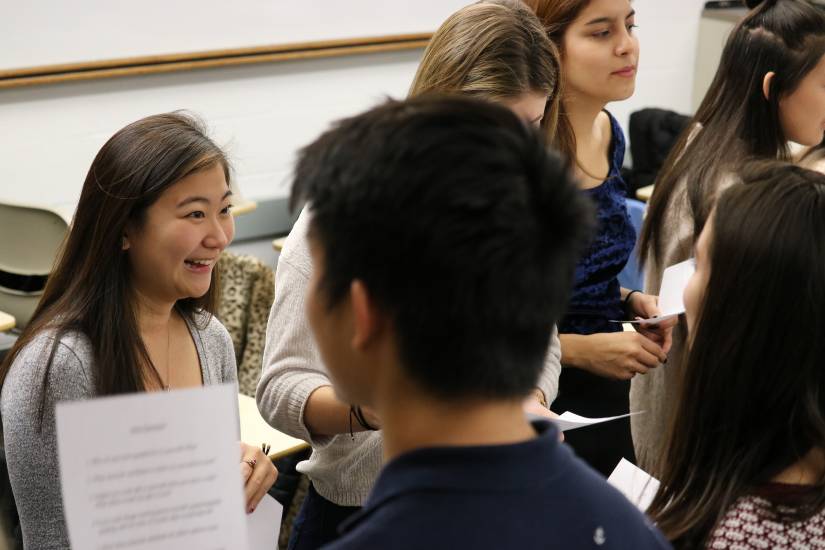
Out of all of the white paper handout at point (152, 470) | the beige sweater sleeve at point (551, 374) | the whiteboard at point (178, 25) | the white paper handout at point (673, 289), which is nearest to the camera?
the white paper handout at point (152, 470)

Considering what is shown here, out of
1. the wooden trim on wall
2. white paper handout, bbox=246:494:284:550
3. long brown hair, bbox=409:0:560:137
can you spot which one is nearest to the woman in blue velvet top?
long brown hair, bbox=409:0:560:137

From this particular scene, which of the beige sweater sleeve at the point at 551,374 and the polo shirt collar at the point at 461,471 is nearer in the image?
the polo shirt collar at the point at 461,471

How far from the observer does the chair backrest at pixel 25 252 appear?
350cm

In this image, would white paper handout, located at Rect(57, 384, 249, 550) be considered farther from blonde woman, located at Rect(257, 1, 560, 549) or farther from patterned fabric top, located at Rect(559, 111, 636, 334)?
patterned fabric top, located at Rect(559, 111, 636, 334)

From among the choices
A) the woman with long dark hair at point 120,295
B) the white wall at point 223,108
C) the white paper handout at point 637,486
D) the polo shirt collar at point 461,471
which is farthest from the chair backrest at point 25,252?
the polo shirt collar at point 461,471

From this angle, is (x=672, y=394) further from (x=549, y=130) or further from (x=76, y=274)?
(x=76, y=274)

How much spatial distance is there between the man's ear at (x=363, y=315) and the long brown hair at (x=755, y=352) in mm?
583

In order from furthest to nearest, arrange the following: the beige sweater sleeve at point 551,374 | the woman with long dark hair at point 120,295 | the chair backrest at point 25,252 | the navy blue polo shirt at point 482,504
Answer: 1. the chair backrest at point 25,252
2. the beige sweater sleeve at point 551,374
3. the woman with long dark hair at point 120,295
4. the navy blue polo shirt at point 482,504

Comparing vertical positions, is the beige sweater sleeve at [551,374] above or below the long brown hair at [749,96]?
below

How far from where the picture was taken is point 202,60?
4391 millimetres

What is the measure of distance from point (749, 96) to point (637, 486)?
1149mm

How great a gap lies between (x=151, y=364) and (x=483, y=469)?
3.19ft

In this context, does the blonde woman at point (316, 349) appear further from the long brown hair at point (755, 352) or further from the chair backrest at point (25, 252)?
the chair backrest at point (25, 252)

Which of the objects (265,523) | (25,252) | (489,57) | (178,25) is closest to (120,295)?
(265,523)
